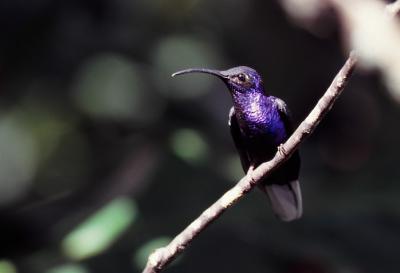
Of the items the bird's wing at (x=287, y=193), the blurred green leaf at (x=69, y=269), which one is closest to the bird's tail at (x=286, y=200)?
the bird's wing at (x=287, y=193)

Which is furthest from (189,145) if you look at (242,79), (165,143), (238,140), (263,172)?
(263,172)

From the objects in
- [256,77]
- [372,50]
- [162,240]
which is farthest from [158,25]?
[256,77]

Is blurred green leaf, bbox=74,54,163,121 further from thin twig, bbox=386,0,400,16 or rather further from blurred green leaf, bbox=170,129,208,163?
thin twig, bbox=386,0,400,16

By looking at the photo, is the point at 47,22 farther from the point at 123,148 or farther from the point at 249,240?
the point at 249,240

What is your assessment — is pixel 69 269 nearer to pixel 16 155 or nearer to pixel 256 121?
pixel 256 121

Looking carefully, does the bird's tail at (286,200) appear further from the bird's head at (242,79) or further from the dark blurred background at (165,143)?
the dark blurred background at (165,143)

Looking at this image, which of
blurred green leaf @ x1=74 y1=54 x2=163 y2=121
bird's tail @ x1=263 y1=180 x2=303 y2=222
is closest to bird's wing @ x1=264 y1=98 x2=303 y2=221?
bird's tail @ x1=263 y1=180 x2=303 y2=222
